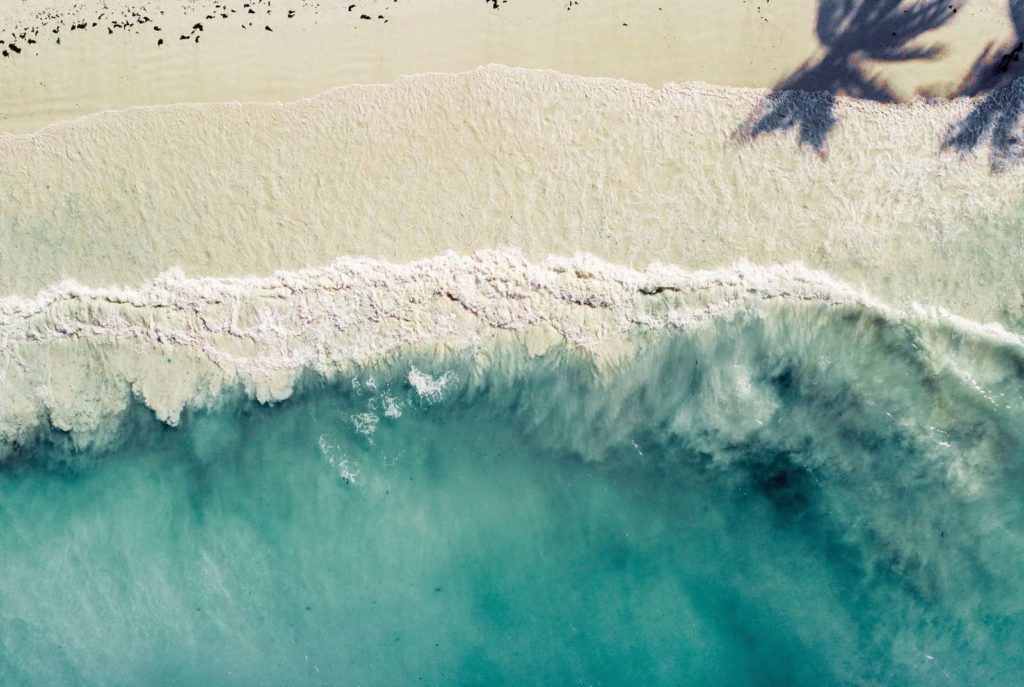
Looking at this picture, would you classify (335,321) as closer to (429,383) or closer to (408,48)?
(429,383)

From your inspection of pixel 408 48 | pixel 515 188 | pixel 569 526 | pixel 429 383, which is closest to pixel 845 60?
pixel 515 188

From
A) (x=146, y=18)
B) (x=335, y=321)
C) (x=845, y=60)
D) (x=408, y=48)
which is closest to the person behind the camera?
(x=335, y=321)

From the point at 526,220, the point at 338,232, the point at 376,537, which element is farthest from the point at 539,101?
the point at 376,537

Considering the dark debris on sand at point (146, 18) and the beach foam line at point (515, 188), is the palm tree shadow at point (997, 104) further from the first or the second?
the dark debris on sand at point (146, 18)

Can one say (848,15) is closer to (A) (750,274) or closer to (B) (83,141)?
(A) (750,274)

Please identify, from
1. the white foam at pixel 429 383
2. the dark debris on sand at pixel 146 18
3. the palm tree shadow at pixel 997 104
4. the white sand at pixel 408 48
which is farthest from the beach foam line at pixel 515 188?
the white foam at pixel 429 383

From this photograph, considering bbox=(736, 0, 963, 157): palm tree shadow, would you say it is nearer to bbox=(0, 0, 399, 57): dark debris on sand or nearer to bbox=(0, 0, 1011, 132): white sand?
bbox=(0, 0, 1011, 132): white sand
